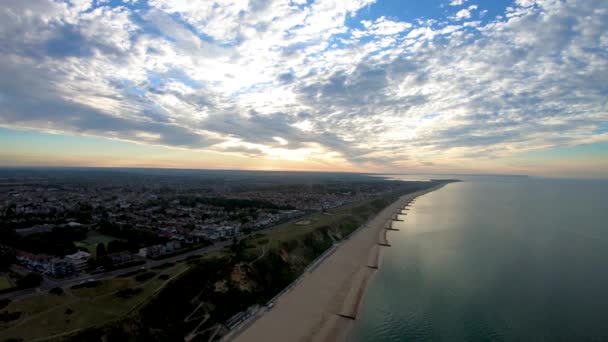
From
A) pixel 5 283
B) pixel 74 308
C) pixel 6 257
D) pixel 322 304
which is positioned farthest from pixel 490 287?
pixel 6 257

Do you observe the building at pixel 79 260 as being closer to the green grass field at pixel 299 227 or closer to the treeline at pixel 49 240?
the treeline at pixel 49 240

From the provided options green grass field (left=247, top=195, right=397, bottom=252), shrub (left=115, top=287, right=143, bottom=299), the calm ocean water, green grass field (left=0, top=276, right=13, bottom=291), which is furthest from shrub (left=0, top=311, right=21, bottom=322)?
the calm ocean water

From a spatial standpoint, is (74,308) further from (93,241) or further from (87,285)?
(93,241)

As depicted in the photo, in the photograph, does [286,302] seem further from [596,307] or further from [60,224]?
[60,224]

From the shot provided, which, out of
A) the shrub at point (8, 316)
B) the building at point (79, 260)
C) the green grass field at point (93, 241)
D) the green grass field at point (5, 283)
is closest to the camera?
the shrub at point (8, 316)

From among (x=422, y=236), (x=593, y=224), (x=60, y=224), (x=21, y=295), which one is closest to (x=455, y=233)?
(x=422, y=236)

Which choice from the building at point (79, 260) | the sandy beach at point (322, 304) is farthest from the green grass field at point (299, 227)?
the building at point (79, 260)
